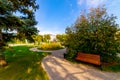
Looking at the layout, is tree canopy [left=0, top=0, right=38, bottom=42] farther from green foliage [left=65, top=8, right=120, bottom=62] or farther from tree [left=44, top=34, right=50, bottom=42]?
tree [left=44, top=34, right=50, bottom=42]

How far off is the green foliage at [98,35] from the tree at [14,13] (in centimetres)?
350

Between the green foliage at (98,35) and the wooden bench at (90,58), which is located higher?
the green foliage at (98,35)

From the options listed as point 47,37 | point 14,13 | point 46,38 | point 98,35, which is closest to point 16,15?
point 14,13

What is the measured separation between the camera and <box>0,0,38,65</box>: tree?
291 inches

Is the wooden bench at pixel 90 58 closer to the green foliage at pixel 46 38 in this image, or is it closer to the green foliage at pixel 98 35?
the green foliage at pixel 98 35

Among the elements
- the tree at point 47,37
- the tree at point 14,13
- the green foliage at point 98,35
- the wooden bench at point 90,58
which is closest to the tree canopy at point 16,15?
the tree at point 14,13

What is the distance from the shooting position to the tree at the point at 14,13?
24.2 ft

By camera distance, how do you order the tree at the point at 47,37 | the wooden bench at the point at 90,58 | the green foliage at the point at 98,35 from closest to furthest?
1. the wooden bench at the point at 90,58
2. the green foliage at the point at 98,35
3. the tree at the point at 47,37

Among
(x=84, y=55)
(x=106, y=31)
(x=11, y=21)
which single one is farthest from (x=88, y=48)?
(x=11, y=21)

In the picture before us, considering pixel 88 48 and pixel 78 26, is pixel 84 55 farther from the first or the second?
pixel 78 26

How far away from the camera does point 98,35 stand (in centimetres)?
805

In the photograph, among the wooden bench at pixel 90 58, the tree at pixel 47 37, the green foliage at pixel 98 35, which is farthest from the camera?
the tree at pixel 47 37

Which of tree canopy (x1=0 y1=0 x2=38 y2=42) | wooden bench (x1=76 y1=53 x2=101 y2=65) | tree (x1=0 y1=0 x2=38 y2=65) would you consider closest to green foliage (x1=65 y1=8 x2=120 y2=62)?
wooden bench (x1=76 y1=53 x2=101 y2=65)

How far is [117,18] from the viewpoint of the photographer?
8289 mm
